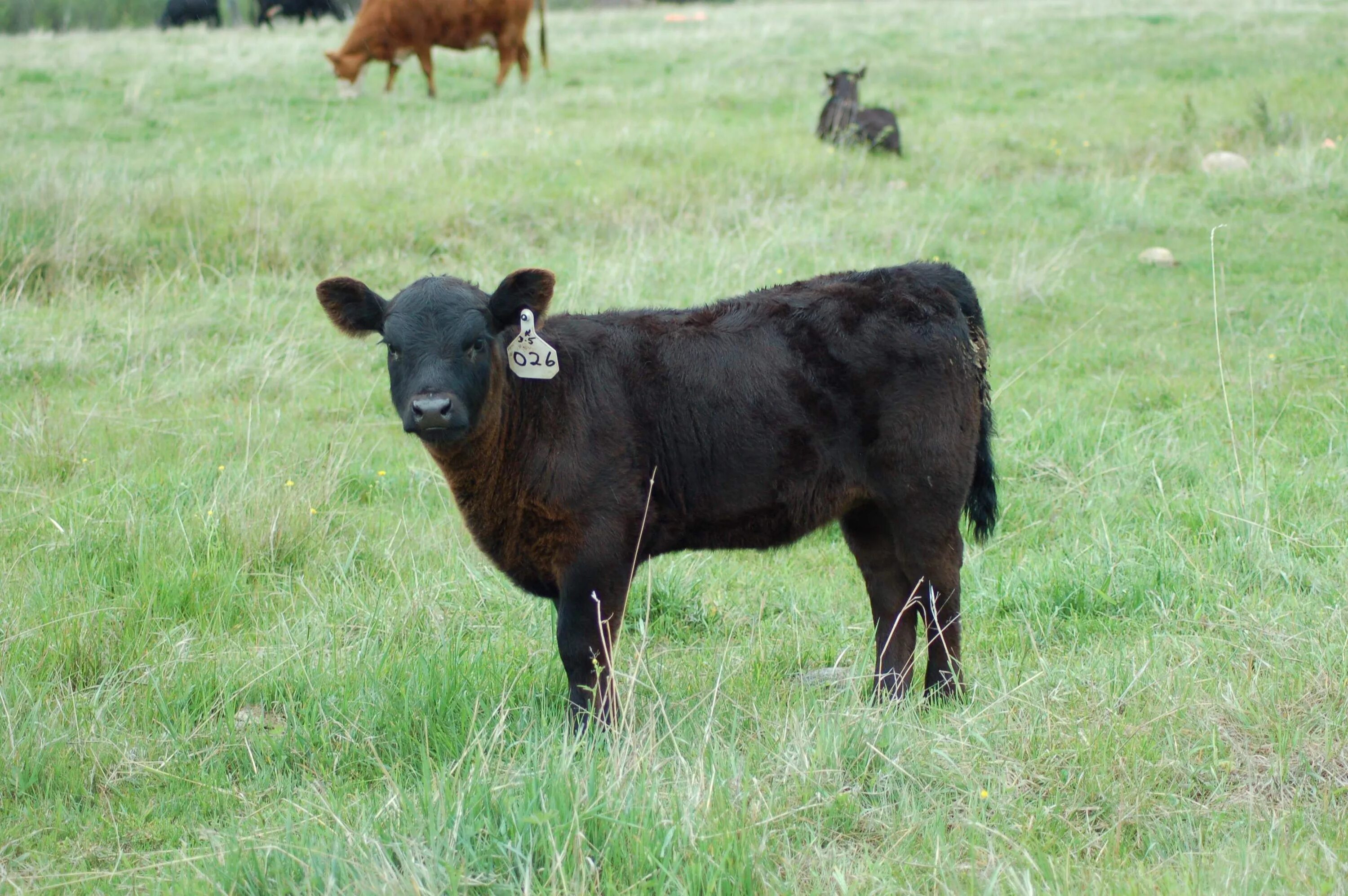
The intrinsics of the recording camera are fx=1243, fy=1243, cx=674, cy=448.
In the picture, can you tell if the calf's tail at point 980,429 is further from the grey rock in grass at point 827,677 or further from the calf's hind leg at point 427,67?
the calf's hind leg at point 427,67

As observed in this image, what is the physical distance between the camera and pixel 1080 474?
6.59 meters

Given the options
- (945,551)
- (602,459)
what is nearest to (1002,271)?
(945,551)

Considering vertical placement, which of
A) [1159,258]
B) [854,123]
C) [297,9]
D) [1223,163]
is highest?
[297,9]

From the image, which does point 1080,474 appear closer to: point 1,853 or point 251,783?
point 251,783

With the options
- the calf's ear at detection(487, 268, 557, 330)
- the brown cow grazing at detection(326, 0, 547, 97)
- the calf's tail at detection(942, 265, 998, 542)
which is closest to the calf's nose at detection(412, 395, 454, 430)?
the calf's ear at detection(487, 268, 557, 330)

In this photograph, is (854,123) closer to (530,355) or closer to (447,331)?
(530,355)

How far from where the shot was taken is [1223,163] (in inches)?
561

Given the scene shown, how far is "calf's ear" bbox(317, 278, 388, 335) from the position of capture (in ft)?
14.8

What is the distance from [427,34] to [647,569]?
18.7 m

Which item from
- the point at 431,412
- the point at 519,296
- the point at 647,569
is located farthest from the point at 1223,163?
the point at 431,412

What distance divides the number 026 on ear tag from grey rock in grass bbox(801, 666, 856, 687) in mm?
1478

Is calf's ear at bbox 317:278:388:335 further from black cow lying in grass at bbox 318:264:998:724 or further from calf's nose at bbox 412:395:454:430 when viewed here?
calf's nose at bbox 412:395:454:430

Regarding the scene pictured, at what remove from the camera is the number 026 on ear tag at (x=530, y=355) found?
440 centimetres

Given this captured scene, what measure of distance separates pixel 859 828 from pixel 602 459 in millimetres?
1560
